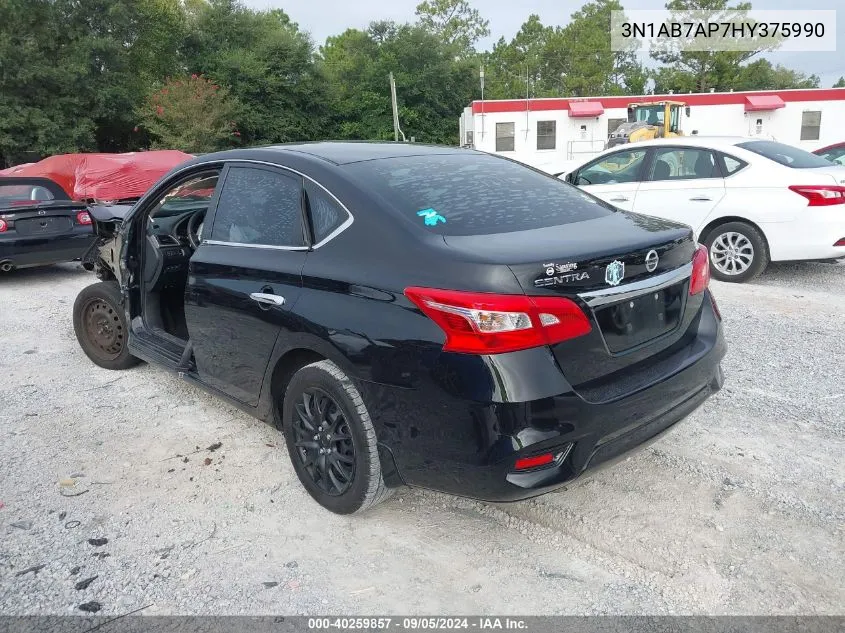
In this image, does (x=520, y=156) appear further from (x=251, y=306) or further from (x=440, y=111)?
(x=251, y=306)

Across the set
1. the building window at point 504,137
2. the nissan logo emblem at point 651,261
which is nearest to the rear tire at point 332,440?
the nissan logo emblem at point 651,261

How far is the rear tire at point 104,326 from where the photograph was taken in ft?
15.9

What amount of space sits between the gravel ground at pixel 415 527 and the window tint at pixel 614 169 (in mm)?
4077

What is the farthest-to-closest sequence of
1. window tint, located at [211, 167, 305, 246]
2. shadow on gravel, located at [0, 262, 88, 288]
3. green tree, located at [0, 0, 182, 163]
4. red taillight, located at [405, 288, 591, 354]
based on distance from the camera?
green tree, located at [0, 0, 182, 163] < shadow on gravel, located at [0, 262, 88, 288] < window tint, located at [211, 167, 305, 246] < red taillight, located at [405, 288, 591, 354]

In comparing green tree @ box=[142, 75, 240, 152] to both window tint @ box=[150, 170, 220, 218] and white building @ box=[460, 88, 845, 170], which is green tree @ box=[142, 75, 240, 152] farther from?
window tint @ box=[150, 170, 220, 218]

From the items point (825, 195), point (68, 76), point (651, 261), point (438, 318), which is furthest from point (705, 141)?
point (68, 76)

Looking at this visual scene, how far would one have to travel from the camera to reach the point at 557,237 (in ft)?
8.84

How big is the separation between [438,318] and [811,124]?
33279 mm

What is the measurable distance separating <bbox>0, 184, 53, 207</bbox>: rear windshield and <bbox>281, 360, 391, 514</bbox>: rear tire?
729 cm

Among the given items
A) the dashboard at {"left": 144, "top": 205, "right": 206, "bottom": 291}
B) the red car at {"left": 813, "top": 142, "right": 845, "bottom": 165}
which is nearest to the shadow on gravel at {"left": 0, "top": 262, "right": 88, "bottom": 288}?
the dashboard at {"left": 144, "top": 205, "right": 206, "bottom": 291}

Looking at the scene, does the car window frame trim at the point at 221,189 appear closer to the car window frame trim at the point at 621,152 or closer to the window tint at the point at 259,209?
the window tint at the point at 259,209

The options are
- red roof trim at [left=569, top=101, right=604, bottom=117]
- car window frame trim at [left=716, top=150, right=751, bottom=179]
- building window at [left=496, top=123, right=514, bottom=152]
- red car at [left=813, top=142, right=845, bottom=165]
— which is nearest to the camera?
car window frame trim at [left=716, top=150, right=751, bottom=179]

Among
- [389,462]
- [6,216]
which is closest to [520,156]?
[6,216]

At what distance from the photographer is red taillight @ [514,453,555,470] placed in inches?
94.1
